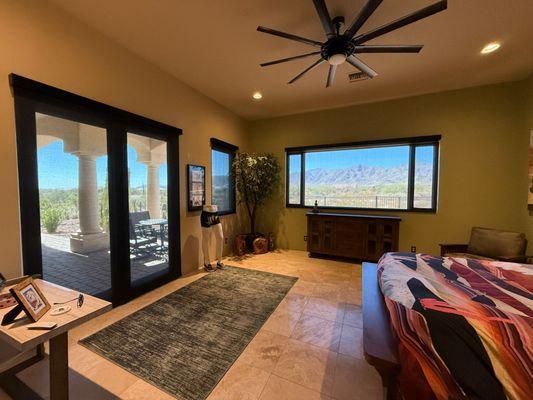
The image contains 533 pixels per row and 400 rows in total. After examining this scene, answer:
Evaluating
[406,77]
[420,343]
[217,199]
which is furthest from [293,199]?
[420,343]

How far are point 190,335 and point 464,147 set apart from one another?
4.80 m

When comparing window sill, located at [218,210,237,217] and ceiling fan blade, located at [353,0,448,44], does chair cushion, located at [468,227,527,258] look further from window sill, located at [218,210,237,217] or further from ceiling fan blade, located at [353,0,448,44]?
window sill, located at [218,210,237,217]

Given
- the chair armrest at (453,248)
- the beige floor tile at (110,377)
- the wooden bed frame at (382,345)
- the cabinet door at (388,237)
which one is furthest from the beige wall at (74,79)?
the chair armrest at (453,248)

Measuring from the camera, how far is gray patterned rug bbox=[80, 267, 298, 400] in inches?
64.1

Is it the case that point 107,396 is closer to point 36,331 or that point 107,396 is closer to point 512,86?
point 36,331

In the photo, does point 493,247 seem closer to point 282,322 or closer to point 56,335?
point 282,322

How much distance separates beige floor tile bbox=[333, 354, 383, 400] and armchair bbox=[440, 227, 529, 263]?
2428mm

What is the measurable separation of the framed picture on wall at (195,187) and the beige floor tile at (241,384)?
2.45 m

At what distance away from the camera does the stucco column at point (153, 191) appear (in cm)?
308

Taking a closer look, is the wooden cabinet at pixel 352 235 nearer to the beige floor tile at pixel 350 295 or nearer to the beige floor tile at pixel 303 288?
the beige floor tile at pixel 350 295

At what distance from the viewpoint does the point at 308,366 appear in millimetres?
1714

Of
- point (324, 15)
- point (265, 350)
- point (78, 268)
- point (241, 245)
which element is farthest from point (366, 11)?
point (241, 245)

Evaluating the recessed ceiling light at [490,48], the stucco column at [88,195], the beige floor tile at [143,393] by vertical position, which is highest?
the recessed ceiling light at [490,48]

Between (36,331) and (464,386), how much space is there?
6.80 ft
